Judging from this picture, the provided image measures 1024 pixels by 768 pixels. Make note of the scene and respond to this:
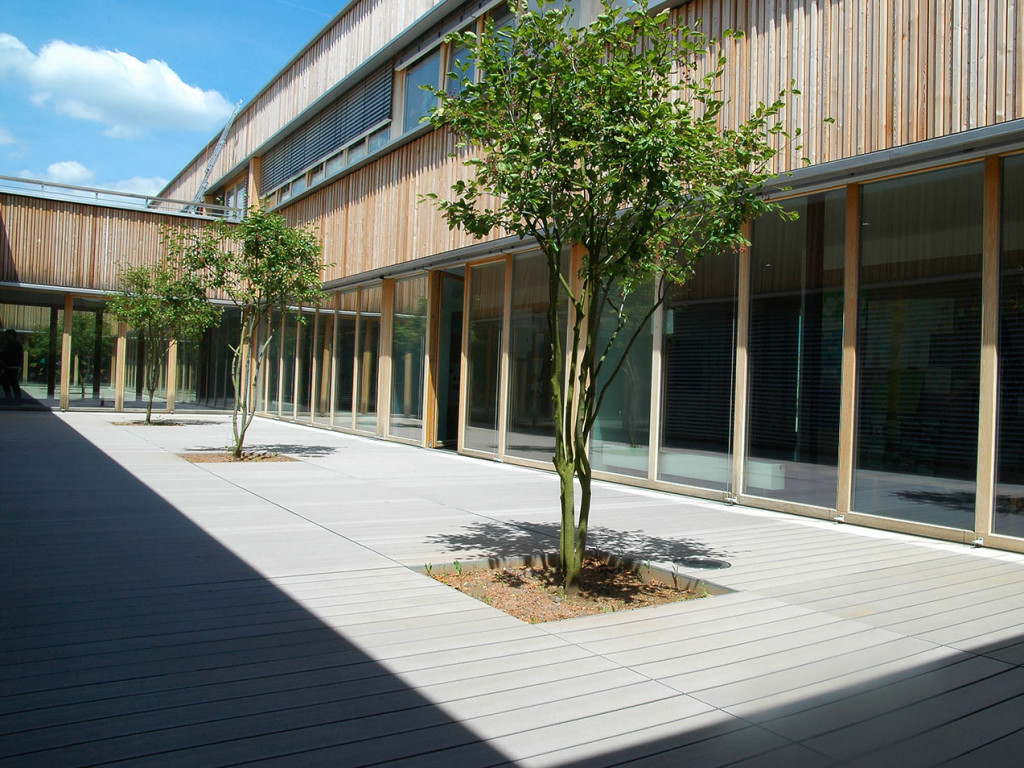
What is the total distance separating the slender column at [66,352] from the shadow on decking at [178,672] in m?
17.0

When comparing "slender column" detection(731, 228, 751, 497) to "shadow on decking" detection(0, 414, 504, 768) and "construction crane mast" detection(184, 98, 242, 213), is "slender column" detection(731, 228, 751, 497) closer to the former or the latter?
"shadow on decking" detection(0, 414, 504, 768)

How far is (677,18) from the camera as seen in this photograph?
29.9ft

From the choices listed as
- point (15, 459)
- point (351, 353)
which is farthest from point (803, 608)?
point (351, 353)

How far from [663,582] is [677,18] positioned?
6558 millimetres

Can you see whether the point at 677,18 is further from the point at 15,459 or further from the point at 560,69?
the point at 15,459

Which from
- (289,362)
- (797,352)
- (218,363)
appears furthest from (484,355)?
(218,363)

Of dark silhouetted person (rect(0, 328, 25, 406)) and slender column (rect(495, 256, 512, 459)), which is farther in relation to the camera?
dark silhouetted person (rect(0, 328, 25, 406))

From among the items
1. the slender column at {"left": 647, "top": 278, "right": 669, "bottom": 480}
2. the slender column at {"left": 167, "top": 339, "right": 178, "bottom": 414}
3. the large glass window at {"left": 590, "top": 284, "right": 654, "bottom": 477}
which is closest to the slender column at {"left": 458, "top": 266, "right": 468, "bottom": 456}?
the large glass window at {"left": 590, "top": 284, "right": 654, "bottom": 477}

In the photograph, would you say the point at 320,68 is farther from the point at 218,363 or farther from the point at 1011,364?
the point at 1011,364

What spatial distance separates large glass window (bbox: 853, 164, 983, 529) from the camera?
6.68 m

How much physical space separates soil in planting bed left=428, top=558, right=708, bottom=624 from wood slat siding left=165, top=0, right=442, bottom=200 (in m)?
11.4

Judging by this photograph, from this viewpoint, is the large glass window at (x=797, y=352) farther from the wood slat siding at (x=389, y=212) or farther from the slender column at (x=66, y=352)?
the slender column at (x=66, y=352)

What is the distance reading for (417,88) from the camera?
14.9 meters

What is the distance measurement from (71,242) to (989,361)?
2063cm
